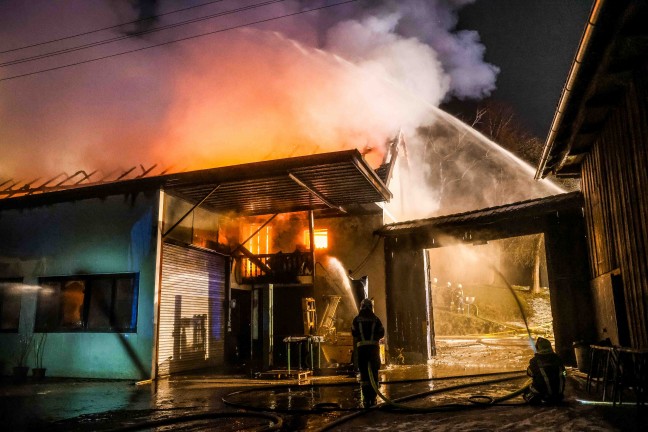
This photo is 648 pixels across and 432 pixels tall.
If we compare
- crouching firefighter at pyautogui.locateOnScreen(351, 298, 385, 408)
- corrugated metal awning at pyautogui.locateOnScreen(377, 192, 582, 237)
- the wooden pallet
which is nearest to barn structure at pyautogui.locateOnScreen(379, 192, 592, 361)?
corrugated metal awning at pyautogui.locateOnScreen(377, 192, 582, 237)

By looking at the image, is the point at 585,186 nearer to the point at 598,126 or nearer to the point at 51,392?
the point at 598,126

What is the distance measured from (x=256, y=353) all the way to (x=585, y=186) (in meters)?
12.4

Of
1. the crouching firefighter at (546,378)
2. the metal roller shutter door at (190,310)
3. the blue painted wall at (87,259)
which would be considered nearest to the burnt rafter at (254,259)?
the metal roller shutter door at (190,310)

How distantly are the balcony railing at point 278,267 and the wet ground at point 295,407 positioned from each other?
427 centimetres

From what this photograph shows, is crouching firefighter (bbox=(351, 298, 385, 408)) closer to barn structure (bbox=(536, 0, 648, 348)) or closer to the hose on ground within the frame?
the hose on ground

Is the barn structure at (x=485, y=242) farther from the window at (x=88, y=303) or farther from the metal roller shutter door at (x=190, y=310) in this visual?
the window at (x=88, y=303)

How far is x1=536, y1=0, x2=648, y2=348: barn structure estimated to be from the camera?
6.81m

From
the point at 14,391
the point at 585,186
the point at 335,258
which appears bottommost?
the point at 14,391

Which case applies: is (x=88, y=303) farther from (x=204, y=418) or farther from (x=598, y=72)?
(x=598, y=72)

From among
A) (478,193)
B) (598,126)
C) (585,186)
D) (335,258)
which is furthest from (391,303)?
(478,193)

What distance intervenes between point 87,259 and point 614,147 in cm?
1426

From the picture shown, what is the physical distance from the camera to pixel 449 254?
38000mm

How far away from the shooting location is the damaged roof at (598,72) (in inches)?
248

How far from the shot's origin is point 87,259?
45.7 ft
